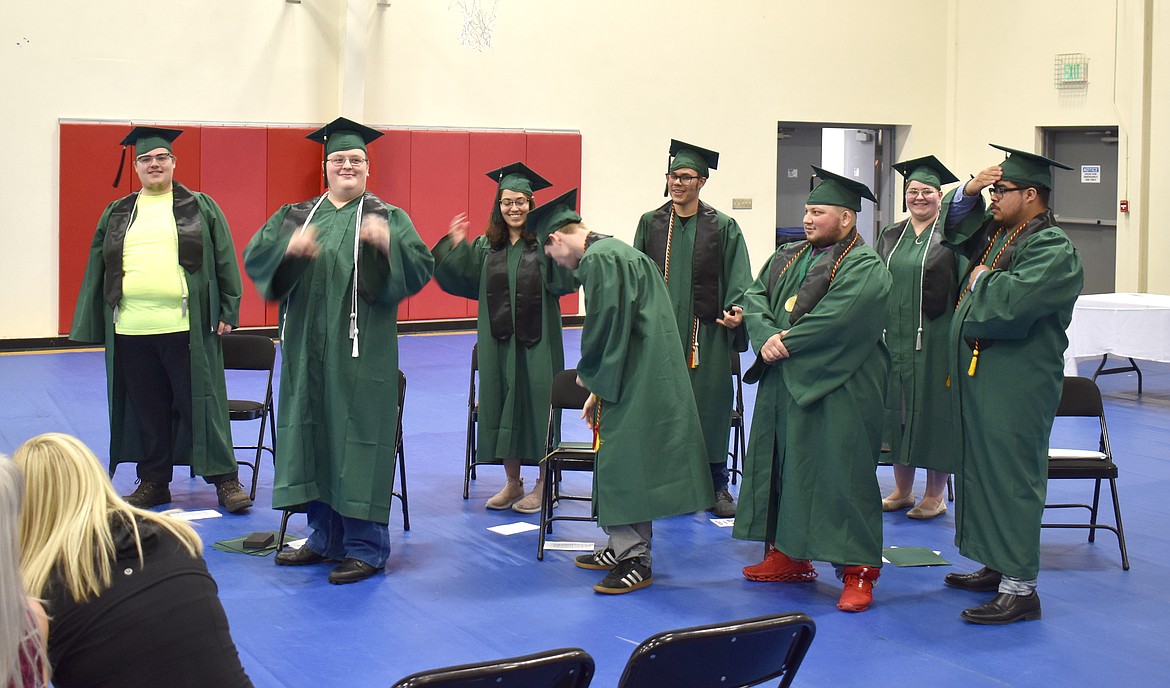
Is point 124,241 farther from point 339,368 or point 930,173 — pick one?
point 930,173

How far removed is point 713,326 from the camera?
6.63m

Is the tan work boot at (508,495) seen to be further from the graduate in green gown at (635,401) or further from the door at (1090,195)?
the door at (1090,195)

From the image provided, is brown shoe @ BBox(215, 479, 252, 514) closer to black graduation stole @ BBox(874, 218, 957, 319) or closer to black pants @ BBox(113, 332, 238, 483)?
black pants @ BBox(113, 332, 238, 483)

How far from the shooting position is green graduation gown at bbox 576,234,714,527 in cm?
530

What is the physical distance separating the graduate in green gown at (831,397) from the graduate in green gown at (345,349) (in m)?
1.69

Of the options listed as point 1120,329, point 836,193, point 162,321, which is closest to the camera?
point 836,193

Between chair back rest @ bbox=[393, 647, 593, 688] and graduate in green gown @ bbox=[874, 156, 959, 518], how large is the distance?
4.21m

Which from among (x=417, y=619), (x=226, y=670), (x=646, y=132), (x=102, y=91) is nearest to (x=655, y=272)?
(x=417, y=619)

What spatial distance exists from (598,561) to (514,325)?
1538 mm

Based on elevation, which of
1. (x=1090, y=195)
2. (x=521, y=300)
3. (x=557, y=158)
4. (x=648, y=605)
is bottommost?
(x=648, y=605)

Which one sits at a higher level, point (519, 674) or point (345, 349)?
point (345, 349)

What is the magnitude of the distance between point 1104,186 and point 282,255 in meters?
12.6

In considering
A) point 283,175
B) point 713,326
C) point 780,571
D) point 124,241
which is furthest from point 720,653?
point 283,175

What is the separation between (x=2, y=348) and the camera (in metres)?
11.8
